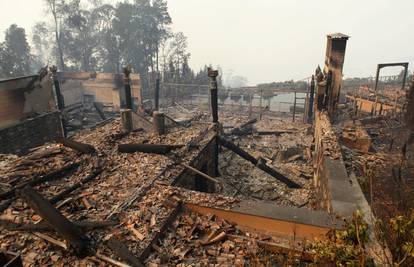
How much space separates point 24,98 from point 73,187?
908 cm

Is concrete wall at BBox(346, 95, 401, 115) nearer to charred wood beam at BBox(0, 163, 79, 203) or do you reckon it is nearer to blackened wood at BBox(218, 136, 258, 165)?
blackened wood at BBox(218, 136, 258, 165)

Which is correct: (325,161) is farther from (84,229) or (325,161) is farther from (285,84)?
(285,84)

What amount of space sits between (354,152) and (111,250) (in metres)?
8.40

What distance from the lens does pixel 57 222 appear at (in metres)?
5.39

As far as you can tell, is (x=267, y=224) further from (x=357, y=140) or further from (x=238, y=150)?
(x=357, y=140)

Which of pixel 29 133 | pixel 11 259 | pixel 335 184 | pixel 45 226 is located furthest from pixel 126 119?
pixel 11 259

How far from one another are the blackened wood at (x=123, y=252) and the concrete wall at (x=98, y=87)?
23.2m

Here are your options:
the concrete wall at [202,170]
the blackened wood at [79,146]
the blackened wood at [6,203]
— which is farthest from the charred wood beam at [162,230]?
the blackened wood at [79,146]

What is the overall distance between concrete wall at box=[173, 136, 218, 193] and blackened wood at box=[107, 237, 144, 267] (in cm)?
285

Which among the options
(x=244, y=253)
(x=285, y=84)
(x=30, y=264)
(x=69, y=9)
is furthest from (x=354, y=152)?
(x=69, y=9)

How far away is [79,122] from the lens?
68.6ft

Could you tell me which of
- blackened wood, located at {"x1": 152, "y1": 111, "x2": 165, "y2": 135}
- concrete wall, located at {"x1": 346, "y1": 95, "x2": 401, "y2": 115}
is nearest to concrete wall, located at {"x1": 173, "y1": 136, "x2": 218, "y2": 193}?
A: blackened wood, located at {"x1": 152, "y1": 111, "x2": 165, "y2": 135}

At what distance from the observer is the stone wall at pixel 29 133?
1280 cm

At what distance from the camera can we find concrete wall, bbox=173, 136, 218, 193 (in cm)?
893
